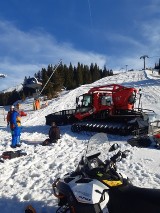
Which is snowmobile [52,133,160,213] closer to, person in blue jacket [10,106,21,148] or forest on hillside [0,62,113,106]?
person in blue jacket [10,106,21,148]

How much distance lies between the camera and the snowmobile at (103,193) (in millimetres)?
4246

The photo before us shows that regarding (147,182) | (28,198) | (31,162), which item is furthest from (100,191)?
(31,162)

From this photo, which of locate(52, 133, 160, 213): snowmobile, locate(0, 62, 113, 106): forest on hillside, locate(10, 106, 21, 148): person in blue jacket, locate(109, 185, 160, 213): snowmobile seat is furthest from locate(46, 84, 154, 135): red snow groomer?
locate(0, 62, 113, 106): forest on hillside

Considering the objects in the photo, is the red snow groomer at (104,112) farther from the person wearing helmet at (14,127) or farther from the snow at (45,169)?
the person wearing helmet at (14,127)

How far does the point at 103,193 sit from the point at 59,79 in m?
47.5

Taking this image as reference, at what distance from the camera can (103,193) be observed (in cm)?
430

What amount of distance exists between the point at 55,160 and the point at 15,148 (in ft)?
9.20

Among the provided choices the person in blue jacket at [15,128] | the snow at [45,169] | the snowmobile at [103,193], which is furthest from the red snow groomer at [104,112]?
the snowmobile at [103,193]

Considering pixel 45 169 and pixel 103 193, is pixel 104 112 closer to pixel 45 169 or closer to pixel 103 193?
pixel 45 169

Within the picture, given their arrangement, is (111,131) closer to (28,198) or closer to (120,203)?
Result: (28,198)

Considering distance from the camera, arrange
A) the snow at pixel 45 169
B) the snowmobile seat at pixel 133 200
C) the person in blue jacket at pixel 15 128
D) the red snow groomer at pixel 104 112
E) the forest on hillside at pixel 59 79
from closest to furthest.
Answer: the snowmobile seat at pixel 133 200
the snow at pixel 45 169
the person in blue jacket at pixel 15 128
the red snow groomer at pixel 104 112
the forest on hillside at pixel 59 79

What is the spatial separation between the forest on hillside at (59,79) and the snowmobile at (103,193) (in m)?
29.6

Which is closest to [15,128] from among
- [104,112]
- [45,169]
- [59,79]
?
[45,169]

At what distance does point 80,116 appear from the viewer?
53.2 feet
